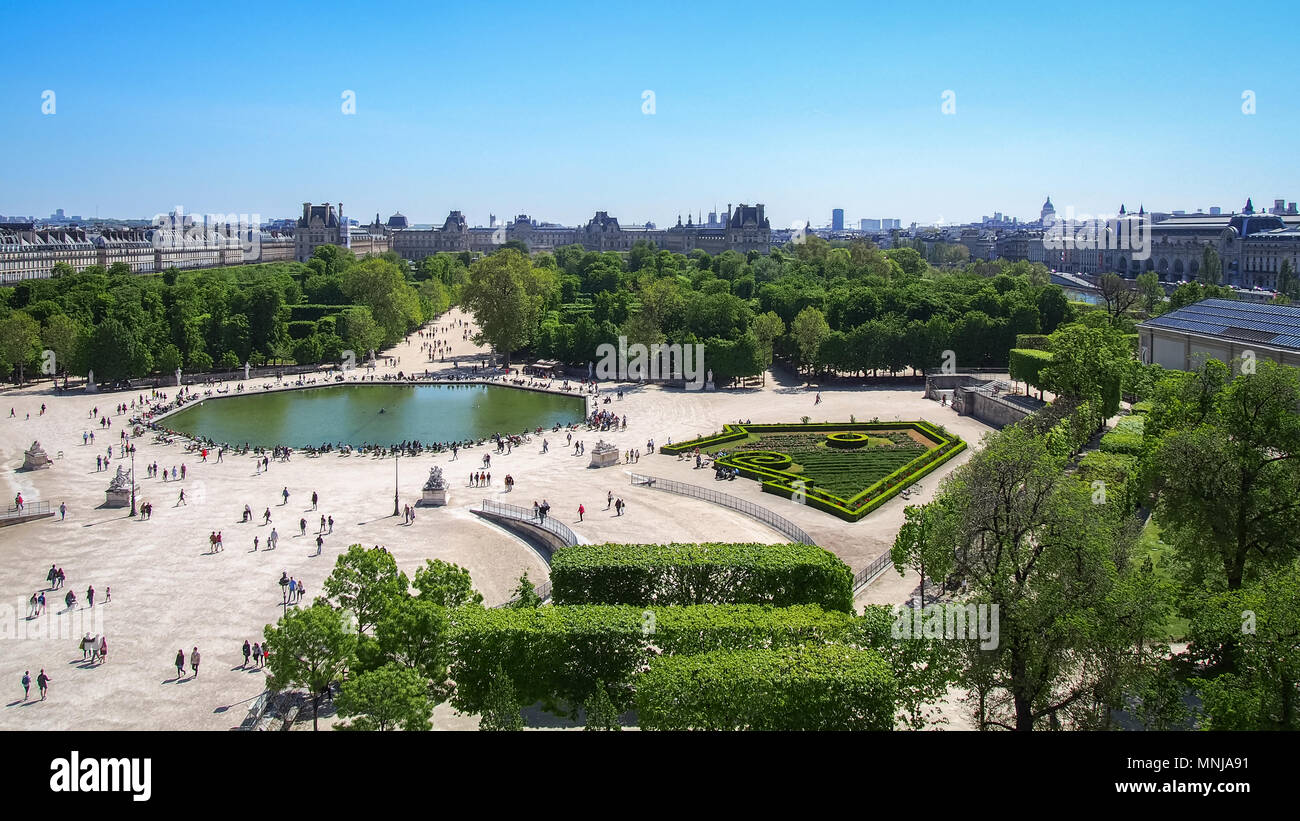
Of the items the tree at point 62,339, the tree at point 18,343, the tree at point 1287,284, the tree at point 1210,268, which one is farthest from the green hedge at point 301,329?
the tree at point 1210,268

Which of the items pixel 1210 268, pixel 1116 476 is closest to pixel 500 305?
pixel 1116 476

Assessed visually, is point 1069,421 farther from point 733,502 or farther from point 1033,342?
point 1033,342

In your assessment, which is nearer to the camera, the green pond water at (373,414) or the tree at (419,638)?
the tree at (419,638)

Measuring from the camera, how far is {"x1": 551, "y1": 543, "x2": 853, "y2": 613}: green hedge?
26438mm

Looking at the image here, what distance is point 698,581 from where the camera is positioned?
26.5 metres

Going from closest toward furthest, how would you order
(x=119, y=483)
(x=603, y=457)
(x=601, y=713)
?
1. (x=601, y=713)
2. (x=119, y=483)
3. (x=603, y=457)

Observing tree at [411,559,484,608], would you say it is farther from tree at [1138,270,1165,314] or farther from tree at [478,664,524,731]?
tree at [1138,270,1165,314]

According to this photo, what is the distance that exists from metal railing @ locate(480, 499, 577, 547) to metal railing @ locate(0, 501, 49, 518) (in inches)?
724

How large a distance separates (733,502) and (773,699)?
2132cm

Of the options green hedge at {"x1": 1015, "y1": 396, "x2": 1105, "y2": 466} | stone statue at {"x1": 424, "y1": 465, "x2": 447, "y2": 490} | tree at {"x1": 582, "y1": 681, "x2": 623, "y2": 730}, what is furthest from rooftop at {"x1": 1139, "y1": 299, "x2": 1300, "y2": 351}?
tree at {"x1": 582, "y1": 681, "x2": 623, "y2": 730}

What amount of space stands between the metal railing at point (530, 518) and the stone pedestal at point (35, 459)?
974 inches

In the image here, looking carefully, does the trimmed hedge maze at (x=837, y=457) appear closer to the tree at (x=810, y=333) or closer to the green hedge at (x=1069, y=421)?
the green hedge at (x=1069, y=421)

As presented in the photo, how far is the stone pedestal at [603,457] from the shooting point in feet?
161
